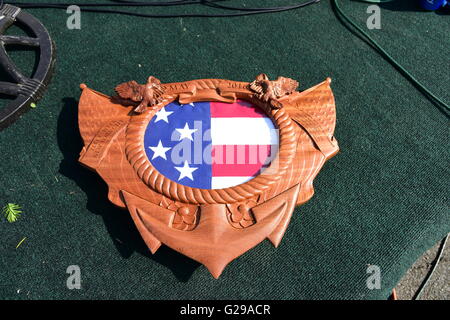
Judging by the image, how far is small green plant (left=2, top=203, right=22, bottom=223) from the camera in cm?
341

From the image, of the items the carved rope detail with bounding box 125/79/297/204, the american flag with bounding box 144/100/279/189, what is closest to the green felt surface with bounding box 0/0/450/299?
the carved rope detail with bounding box 125/79/297/204

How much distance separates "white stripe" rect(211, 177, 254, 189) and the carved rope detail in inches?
2.2

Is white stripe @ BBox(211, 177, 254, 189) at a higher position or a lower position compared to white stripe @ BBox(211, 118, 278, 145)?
lower

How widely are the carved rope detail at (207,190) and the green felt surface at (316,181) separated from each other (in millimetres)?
642

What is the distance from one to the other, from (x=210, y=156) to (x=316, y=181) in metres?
1.22

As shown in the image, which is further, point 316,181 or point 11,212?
point 316,181

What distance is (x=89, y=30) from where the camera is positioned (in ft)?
15.2

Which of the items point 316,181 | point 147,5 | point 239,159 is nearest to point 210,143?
point 239,159

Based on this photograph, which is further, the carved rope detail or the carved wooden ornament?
the carved rope detail

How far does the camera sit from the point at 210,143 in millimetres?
3320

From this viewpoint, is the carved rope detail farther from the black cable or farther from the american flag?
the black cable

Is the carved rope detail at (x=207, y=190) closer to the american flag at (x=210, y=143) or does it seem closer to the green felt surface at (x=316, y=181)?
the american flag at (x=210, y=143)

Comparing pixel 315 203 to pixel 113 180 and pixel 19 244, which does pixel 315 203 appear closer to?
pixel 113 180

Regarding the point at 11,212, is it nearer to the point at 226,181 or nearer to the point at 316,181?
the point at 226,181
